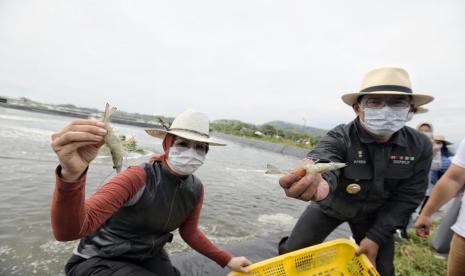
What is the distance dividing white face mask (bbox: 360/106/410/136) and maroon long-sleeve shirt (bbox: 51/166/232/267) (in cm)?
210

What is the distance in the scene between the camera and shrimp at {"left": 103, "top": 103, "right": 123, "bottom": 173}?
159 centimetres

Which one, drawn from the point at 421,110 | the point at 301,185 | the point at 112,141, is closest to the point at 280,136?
the point at 421,110

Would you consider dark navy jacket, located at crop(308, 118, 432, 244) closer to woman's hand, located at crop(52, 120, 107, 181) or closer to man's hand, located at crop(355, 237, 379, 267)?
man's hand, located at crop(355, 237, 379, 267)

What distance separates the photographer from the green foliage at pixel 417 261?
4.46 meters

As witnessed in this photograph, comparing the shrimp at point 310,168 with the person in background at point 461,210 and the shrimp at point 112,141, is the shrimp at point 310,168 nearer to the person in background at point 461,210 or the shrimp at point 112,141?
the shrimp at point 112,141

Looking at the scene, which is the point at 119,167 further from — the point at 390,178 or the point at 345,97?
the point at 390,178

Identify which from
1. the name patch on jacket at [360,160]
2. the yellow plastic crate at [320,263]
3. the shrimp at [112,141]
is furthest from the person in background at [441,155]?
the shrimp at [112,141]

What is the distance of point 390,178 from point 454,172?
0.76 meters

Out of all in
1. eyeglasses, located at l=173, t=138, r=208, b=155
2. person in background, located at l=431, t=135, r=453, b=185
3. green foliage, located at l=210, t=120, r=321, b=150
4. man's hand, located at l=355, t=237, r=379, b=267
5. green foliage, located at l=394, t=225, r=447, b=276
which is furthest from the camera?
green foliage, located at l=210, t=120, r=321, b=150

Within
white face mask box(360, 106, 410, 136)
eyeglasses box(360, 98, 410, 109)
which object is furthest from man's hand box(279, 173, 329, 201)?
eyeglasses box(360, 98, 410, 109)

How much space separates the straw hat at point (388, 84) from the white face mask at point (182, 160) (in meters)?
1.85

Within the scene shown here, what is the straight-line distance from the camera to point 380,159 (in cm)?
292

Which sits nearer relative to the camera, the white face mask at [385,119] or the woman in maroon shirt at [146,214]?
the woman in maroon shirt at [146,214]

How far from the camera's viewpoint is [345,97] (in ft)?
10.1
